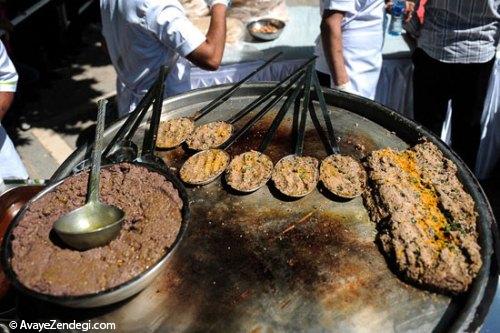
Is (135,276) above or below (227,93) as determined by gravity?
below

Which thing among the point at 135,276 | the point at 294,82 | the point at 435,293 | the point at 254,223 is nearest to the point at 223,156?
the point at 254,223

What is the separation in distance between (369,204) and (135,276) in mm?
1337

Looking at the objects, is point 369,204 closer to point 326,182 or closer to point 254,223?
point 326,182

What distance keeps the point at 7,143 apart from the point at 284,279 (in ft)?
10.4

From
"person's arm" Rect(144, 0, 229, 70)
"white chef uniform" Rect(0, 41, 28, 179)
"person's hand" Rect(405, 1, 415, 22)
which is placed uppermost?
"person's arm" Rect(144, 0, 229, 70)

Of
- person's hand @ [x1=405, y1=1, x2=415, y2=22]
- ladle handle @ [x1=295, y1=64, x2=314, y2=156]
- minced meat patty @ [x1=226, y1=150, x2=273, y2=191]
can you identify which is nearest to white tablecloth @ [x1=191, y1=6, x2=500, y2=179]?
person's hand @ [x1=405, y1=1, x2=415, y2=22]

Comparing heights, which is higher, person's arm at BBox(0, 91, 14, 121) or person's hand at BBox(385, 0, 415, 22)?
person's hand at BBox(385, 0, 415, 22)

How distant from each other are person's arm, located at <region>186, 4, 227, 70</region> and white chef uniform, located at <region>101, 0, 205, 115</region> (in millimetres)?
80

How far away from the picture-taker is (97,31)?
892 centimetres

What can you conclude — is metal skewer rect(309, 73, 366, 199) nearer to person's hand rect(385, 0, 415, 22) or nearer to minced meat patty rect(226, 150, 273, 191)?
minced meat patty rect(226, 150, 273, 191)

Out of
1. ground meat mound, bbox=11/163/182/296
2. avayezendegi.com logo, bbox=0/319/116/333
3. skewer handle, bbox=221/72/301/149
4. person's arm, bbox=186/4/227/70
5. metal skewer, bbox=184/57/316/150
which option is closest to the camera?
ground meat mound, bbox=11/163/182/296

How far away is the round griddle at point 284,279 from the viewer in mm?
1911

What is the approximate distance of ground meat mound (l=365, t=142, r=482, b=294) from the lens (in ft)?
6.51

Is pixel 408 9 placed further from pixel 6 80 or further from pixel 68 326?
pixel 68 326
